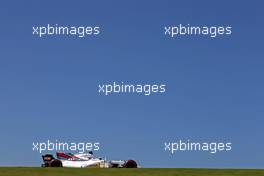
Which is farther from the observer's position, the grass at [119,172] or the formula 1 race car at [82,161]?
the formula 1 race car at [82,161]

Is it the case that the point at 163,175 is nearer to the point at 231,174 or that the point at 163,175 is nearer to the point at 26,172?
the point at 231,174

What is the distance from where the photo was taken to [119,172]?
40031 mm

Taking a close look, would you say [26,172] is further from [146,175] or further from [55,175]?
[146,175]

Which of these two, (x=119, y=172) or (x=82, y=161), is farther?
(x=82, y=161)

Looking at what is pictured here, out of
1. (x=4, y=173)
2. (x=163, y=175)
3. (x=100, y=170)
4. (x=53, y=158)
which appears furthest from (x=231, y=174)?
(x=53, y=158)

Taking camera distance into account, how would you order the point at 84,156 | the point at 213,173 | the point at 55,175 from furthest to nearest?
the point at 84,156 < the point at 213,173 < the point at 55,175

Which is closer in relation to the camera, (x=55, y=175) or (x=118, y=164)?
(x=55, y=175)

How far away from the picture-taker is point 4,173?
38562 millimetres

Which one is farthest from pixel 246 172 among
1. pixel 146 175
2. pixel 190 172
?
pixel 146 175

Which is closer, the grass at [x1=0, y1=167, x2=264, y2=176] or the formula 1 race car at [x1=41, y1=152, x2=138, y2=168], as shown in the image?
the grass at [x1=0, y1=167, x2=264, y2=176]

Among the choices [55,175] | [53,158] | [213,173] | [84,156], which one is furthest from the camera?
[84,156]

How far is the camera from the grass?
3875cm

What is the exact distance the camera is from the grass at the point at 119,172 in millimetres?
38750

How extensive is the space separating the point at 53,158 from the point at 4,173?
695 inches
